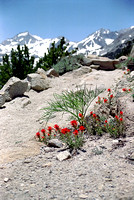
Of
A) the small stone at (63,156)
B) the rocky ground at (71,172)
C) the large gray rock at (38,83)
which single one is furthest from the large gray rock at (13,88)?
the small stone at (63,156)

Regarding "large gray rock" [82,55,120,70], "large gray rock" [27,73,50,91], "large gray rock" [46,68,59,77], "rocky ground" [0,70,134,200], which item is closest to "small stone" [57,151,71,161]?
"rocky ground" [0,70,134,200]

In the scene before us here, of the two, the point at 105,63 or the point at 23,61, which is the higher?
the point at 23,61

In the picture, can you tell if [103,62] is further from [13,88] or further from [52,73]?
[13,88]

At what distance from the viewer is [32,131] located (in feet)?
19.1

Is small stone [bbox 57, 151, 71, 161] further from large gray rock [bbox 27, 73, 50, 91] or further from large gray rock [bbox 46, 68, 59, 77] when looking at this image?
large gray rock [bbox 46, 68, 59, 77]

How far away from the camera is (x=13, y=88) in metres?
8.94

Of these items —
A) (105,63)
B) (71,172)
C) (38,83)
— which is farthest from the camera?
(105,63)

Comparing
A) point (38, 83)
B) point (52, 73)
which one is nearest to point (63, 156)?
point (38, 83)

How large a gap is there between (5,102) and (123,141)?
21.8 ft

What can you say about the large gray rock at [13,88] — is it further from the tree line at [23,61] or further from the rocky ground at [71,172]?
the tree line at [23,61]

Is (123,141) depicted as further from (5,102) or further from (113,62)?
(113,62)

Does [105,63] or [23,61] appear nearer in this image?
[105,63]

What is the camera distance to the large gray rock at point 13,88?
28.9 ft

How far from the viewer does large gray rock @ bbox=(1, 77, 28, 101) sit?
346 inches
